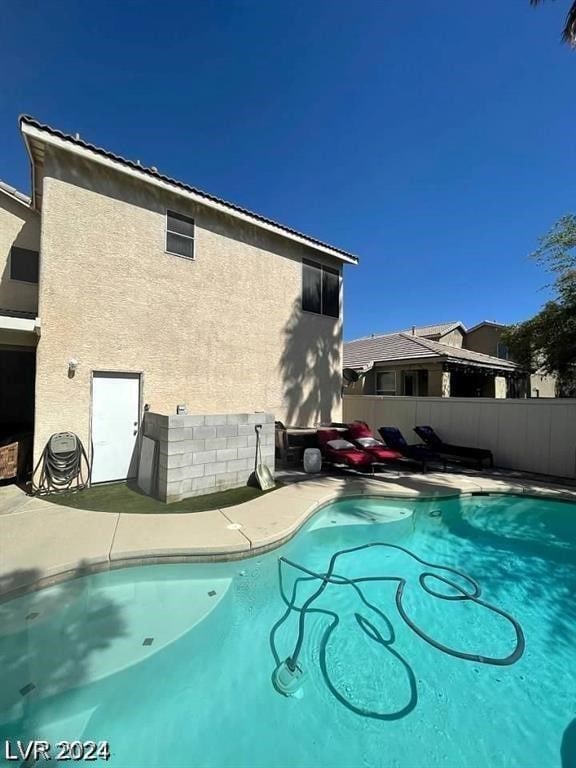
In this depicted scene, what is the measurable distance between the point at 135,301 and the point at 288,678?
331 inches

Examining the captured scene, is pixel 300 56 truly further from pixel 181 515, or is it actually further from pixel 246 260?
pixel 181 515

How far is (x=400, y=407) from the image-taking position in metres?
14.5

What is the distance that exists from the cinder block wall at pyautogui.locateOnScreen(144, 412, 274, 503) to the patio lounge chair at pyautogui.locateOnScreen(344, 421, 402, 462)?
130 inches

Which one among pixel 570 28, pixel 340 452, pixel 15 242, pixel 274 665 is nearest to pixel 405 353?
pixel 340 452

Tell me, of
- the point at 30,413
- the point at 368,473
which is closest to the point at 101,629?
the point at 368,473

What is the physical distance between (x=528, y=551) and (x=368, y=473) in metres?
4.44

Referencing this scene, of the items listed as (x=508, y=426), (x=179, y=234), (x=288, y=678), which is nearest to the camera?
(x=288, y=678)

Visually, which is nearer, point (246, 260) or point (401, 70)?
point (401, 70)

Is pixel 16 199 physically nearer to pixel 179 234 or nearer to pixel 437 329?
pixel 179 234

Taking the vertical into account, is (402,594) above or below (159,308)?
below

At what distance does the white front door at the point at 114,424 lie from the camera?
26.8ft

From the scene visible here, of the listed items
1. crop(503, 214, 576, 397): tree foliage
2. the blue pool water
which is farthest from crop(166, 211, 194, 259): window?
crop(503, 214, 576, 397): tree foliage

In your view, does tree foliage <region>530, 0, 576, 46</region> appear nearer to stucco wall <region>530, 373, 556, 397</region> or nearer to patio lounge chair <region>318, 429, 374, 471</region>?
patio lounge chair <region>318, 429, 374, 471</region>

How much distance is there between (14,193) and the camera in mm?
9391
